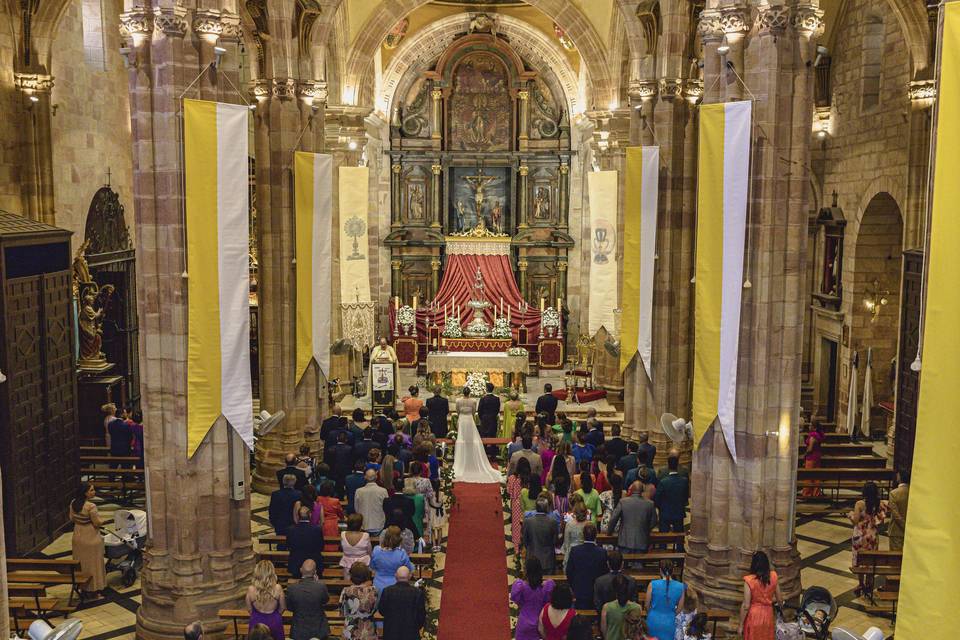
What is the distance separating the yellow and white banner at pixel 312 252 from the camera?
673 inches

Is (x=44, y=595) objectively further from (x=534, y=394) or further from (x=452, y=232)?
(x=452, y=232)

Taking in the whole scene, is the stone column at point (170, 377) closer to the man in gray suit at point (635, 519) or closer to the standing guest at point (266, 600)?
the standing guest at point (266, 600)

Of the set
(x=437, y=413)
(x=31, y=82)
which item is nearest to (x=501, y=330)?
(x=437, y=413)

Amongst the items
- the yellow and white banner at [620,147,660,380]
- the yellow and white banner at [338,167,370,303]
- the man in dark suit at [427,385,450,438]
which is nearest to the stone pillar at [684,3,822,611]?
the yellow and white banner at [620,147,660,380]

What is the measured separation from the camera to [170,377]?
11242mm

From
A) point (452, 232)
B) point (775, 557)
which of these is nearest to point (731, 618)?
point (775, 557)

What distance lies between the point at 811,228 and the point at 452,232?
42.5 feet

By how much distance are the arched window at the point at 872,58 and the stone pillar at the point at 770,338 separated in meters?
10.9

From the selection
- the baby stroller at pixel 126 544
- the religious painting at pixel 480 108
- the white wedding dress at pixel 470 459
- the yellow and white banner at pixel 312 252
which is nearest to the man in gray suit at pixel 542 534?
the baby stroller at pixel 126 544

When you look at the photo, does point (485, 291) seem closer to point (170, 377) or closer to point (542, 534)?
point (542, 534)

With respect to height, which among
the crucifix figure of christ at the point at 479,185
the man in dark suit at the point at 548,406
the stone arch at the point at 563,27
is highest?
the stone arch at the point at 563,27

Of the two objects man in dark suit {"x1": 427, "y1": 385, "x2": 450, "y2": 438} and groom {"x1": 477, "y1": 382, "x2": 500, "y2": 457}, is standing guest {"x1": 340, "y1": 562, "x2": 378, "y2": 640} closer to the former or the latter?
man in dark suit {"x1": 427, "y1": 385, "x2": 450, "y2": 438}

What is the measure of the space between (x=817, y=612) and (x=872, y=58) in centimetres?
1449

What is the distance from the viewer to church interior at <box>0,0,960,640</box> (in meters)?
11.1
